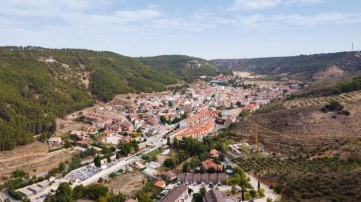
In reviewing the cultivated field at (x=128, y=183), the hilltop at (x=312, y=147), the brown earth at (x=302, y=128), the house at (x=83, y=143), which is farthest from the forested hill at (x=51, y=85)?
the brown earth at (x=302, y=128)

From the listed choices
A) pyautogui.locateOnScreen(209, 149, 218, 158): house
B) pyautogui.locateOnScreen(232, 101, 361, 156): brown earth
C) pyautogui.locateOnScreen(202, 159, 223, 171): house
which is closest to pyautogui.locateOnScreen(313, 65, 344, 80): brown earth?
pyautogui.locateOnScreen(232, 101, 361, 156): brown earth

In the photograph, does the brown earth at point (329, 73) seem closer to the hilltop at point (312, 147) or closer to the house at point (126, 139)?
the hilltop at point (312, 147)

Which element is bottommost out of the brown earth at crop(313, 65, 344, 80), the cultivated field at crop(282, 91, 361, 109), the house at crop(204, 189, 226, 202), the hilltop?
the house at crop(204, 189, 226, 202)

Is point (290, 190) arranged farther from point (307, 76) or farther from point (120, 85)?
point (307, 76)

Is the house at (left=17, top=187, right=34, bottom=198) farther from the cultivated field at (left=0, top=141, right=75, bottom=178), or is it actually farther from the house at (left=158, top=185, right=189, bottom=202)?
the house at (left=158, top=185, right=189, bottom=202)

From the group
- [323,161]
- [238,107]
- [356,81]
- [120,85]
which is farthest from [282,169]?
[120,85]

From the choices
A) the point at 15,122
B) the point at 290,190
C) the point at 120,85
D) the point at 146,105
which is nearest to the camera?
the point at 290,190

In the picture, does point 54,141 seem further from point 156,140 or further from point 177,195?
point 177,195

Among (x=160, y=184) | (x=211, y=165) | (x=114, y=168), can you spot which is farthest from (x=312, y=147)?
(x=114, y=168)
